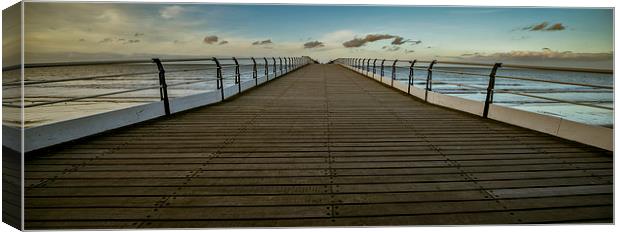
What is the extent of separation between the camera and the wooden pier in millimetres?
1938

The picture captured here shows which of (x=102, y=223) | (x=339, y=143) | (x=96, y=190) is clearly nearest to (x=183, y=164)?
(x=96, y=190)

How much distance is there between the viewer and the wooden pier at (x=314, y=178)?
1938mm

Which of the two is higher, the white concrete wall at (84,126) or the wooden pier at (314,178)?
the white concrete wall at (84,126)

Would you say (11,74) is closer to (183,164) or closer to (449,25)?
(183,164)

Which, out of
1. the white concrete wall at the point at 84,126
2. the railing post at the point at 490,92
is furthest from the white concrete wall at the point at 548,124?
the white concrete wall at the point at 84,126

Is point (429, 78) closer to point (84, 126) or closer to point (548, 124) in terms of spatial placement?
point (548, 124)

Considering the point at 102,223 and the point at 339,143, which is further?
the point at 339,143

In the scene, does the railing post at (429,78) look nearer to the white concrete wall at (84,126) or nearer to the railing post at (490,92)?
the railing post at (490,92)

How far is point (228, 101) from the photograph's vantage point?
22.5 ft

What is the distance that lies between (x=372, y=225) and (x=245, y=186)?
2.76ft

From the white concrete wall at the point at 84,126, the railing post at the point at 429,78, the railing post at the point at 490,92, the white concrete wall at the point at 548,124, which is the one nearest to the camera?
the white concrete wall at the point at 84,126

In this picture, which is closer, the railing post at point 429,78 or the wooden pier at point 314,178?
the wooden pier at point 314,178

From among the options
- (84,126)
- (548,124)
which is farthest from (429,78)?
(84,126)

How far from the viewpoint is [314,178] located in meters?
2.46
